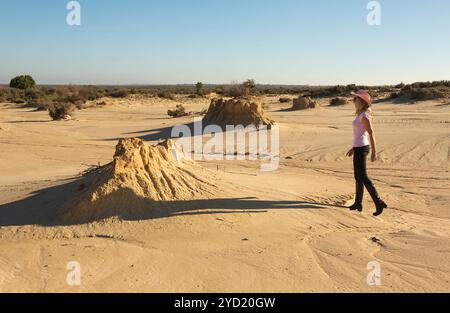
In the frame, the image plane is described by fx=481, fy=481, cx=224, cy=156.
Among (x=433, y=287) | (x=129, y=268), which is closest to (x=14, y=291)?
(x=129, y=268)

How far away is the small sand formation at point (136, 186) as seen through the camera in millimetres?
5160

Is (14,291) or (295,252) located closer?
(14,291)

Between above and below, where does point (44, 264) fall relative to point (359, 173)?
below

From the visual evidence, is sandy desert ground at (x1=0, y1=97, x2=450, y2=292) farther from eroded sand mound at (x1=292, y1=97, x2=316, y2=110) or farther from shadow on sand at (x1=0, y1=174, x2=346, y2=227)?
eroded sand mound at (x1=292, y1=97, x2=316, y2=110)

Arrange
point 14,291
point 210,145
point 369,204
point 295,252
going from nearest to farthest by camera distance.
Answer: point 14,291 → point 295,252 → point 369,204 → point 210,145

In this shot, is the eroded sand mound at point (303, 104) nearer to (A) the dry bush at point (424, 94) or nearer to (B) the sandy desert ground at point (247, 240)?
(A) the dry bush at point (424, 94)

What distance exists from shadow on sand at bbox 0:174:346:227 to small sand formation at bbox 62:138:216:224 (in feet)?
0.07

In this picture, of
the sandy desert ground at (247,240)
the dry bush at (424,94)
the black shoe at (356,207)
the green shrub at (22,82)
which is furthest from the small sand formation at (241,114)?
the green shrub at (22,82)

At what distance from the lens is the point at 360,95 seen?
5.50m

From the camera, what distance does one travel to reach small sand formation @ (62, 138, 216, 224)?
5160 mm

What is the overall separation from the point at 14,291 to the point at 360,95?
403cm

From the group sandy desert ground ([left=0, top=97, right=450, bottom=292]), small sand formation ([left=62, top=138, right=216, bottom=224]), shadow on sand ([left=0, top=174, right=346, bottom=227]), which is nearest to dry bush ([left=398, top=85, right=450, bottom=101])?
sandy desert ground ([left=0, top=97, right=450, bottom=292])
